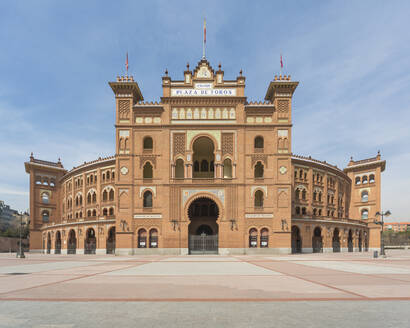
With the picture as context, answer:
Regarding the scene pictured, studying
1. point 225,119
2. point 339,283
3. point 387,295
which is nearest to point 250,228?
point 225,119

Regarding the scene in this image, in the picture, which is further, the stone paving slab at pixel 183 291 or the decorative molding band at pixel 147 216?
the decorative molding band at pixel 147 216

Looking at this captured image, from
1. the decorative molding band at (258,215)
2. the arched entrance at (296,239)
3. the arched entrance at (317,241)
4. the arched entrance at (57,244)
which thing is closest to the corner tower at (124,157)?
the decorative molding band at (258,215)

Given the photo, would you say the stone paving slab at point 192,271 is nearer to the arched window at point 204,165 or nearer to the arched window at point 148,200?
the arched window at point 148,200

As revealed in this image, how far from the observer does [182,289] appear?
11.5m

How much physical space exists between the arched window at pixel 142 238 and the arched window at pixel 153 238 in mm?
608

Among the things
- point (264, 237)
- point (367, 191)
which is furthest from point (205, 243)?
point (367, 191)

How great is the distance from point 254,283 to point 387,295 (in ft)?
15.2

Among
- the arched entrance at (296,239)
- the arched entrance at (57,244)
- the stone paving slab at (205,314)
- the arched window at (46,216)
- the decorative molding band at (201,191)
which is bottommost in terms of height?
the arched entrance at (57,244)

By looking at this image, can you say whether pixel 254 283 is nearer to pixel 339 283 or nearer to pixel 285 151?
pixel 339 283

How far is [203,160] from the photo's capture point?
5069 cm

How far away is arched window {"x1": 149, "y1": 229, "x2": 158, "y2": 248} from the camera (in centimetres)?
4189

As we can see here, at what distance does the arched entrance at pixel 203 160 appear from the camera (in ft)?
157

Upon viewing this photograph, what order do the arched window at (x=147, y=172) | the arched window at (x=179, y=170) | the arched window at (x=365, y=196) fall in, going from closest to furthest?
the arched window at (x=179, y=170)
the arched window at (x=147, y=172)
the arched window at (x=365, y=196)

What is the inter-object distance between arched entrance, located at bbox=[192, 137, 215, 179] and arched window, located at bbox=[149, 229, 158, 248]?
33.4 ft
